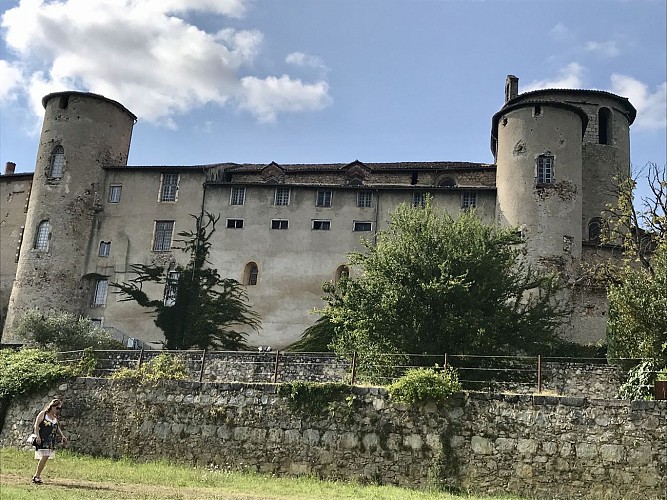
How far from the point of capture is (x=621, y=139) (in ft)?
147

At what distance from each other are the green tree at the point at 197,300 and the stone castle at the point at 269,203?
1.75 ft

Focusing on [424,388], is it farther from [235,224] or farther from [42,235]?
[42,235]

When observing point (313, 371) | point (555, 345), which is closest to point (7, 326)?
point (313, 371)

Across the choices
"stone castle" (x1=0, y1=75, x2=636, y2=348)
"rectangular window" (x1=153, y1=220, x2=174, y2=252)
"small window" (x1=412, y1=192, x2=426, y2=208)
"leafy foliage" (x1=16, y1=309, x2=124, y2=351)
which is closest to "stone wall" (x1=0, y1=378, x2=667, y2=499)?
"leafy foliage" (x1=16, y1=309, x2=124, y2=351)

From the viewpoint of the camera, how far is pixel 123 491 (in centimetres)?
1505

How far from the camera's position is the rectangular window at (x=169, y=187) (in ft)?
147

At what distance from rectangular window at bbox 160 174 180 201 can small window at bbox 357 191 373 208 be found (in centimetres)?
1123

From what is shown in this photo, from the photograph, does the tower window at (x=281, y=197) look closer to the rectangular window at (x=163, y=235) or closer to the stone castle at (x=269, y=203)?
the stone castle at (x=269, y=203)

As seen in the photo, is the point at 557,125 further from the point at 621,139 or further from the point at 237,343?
the point at 237,343

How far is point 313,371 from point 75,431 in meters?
7.67

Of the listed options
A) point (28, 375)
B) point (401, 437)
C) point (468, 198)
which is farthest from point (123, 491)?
point (468, 198)

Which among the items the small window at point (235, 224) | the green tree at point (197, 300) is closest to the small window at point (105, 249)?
the green tree at point (197, 300)

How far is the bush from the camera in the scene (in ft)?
58.2

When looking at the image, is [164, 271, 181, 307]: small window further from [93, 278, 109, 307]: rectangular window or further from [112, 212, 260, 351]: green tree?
[93, 278, 109, 307]: rectangular window
